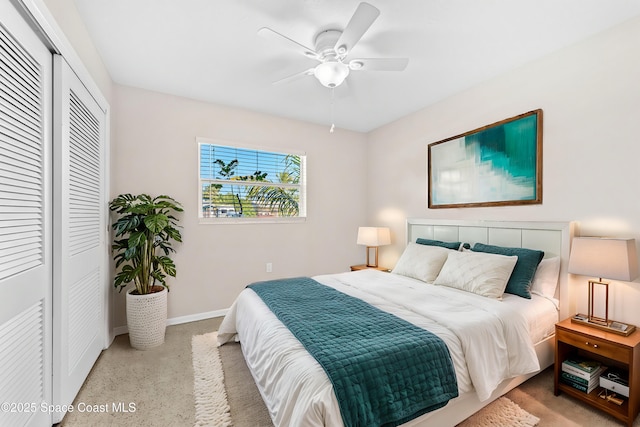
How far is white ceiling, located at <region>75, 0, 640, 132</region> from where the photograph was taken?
75.7 inches

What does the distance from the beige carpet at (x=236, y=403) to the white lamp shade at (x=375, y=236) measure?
7.18ft

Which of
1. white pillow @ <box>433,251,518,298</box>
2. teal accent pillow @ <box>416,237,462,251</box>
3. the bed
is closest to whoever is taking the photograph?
the bed

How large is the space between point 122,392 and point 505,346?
2.63m

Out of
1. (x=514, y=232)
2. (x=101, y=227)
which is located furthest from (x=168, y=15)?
(x=514, y=232)

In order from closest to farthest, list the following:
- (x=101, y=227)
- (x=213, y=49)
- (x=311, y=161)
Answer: (x=213, y=49) → (x=101, y=227) → (x=311, y=161)

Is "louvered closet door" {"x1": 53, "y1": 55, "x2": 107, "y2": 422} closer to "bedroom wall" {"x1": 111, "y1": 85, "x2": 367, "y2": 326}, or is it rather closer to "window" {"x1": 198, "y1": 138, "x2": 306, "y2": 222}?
"bedroom wall" {"x1": 111, "y1": 85, "x2": 367, "y2": 326}

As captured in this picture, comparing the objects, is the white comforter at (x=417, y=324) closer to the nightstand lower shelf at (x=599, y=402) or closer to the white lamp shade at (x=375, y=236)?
the nightstand lower shelf at (x=599, y=402)

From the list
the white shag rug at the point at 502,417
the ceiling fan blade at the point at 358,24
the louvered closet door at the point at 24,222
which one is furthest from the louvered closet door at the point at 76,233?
the white shag rug at the point at 502,417

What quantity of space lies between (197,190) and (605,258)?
3.75 metres

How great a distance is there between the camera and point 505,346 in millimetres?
1857

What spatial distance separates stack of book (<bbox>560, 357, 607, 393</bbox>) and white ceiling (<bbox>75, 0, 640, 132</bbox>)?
2.42 meters

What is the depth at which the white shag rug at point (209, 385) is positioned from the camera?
179cm

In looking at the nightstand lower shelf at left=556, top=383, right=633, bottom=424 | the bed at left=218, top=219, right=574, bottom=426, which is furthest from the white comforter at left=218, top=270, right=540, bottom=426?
the nightstand lower shelf at left=556, top=383, right=633, bottom=424

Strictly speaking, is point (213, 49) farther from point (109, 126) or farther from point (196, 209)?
point (196, 209)
